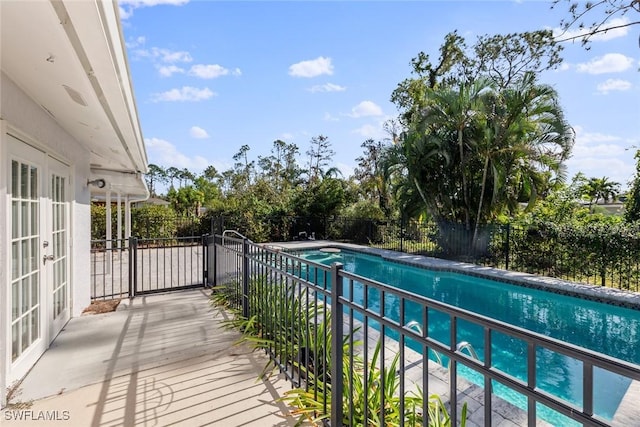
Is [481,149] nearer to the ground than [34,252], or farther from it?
farther from it

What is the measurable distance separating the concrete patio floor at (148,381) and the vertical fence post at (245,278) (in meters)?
0.33

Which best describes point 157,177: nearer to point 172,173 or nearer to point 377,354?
point 172,173

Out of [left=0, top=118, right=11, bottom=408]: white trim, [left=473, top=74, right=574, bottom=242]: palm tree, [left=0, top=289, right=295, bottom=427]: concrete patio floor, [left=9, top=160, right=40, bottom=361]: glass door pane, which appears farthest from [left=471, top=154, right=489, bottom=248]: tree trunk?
[left=0, top=118, right=11, bottom=408]: white trim

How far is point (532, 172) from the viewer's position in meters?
10.8

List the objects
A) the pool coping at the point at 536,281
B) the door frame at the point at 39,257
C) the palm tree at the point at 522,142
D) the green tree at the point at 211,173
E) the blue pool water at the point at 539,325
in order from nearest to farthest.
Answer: the door frame at the point at 39,257 → the blue pool water at the point at 539,325 → the pool coping at the point at 536,281 → the palm tree at the point at 522,142 → the green tree at the point at 211,173

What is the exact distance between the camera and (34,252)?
3.25m

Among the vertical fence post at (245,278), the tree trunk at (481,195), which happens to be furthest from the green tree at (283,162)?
the vertical fence post at (245,278)

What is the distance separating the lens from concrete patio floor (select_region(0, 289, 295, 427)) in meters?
2.46

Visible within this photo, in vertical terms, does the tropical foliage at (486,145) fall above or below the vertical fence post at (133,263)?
above

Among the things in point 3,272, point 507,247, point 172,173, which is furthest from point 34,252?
point 172,173

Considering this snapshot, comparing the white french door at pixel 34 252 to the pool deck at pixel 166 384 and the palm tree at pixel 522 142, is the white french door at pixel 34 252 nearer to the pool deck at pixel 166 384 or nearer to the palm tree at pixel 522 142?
the pool deck at pixel 166 384

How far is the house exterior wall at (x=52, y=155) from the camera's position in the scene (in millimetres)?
2447

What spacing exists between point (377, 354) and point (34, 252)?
3.41m

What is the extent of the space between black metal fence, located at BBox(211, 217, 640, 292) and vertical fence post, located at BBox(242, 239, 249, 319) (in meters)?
2.23
